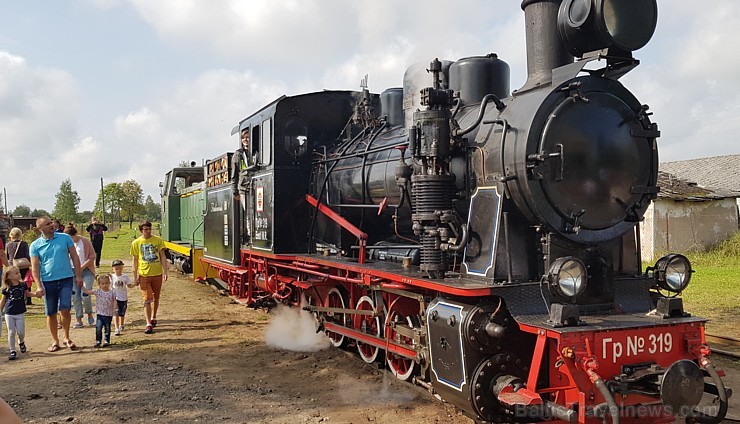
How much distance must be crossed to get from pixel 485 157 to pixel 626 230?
1.30 meters

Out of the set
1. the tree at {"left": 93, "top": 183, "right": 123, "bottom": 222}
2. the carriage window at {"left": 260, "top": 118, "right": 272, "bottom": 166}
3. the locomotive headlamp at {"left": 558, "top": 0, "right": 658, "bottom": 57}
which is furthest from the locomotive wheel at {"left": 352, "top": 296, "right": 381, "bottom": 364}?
the tree at {"left": 93, "top": 183, "right": 123, "bottom": 222}

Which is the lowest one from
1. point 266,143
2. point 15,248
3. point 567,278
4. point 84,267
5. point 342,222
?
point 84,267

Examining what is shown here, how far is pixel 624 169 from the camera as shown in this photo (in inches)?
189

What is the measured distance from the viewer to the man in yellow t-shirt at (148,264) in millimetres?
9133

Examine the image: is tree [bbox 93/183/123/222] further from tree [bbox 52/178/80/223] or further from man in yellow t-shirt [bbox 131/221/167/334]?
man in yellow t-shirt [bbox 131/221/167/334]

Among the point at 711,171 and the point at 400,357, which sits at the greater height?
the point at 711,171

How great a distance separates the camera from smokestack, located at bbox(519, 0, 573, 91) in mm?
4980

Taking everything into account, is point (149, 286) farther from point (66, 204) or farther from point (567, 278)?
point (66, 204)

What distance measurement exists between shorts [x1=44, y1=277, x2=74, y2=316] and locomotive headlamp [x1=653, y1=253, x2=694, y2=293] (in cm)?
695

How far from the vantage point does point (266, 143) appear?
8719 millimetres

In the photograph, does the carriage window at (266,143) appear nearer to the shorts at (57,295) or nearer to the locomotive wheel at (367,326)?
the locomotive wheel at (367,326)

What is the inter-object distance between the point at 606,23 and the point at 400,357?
12.1 feet

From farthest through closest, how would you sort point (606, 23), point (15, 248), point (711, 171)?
point (711, 171) → point (15, 248) → point (606, 23)

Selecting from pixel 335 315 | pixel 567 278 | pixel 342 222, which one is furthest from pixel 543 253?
pixel 335 315
